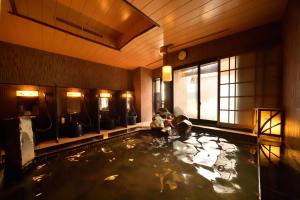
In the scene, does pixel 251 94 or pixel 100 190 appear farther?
pixel 251 94

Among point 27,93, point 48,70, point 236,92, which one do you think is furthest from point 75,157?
point 48,70

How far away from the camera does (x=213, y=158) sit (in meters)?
1.92

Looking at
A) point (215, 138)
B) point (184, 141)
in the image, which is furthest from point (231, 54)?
point (184, 141)

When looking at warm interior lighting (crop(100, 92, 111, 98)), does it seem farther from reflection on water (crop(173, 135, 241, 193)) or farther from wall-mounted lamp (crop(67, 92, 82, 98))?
reflection on water (crop(173, 135, 241, 193))

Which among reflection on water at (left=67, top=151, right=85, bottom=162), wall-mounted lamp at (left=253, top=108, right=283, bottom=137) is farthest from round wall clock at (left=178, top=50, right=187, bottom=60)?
reflection on water at (left=67, top=151, right=85, bottom=162)

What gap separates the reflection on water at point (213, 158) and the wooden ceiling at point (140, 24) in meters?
2.53

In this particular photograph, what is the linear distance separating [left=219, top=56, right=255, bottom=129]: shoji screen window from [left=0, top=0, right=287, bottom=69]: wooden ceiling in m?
0.85

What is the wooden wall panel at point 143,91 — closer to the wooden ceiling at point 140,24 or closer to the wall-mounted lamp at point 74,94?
the wooden ceiling at point 140,24

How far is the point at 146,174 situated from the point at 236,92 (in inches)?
125

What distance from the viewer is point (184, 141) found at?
8.81 feet

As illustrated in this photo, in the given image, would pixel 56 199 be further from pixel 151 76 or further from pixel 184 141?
pixel 151 76

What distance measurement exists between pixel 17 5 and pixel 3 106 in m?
2.57

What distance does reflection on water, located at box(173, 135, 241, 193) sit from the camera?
4.47 ft

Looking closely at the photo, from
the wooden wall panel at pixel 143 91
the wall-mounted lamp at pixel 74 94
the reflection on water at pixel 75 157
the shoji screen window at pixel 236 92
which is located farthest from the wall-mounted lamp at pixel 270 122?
Answer: the wall-mounted lamp at pixel 74 94
